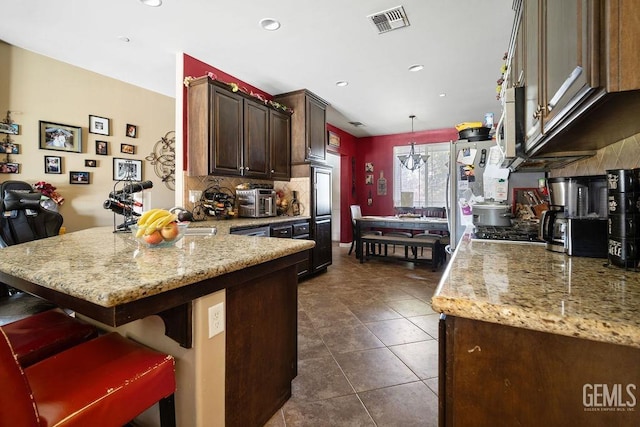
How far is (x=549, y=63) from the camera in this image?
988mm

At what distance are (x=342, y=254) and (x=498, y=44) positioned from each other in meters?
4.29

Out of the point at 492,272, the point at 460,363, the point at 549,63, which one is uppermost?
the point at 549,63

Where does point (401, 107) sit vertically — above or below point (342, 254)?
above

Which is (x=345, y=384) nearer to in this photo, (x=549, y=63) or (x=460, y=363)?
(x=460, y=363)

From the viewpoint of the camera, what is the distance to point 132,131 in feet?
14.4

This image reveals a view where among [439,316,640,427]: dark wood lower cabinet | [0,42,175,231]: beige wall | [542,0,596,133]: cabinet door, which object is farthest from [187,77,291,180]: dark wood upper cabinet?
[439,316,640,427]: dark wood lower cabinet

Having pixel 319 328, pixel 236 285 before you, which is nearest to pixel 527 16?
pixel 236 285

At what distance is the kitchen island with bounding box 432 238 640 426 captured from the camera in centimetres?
63

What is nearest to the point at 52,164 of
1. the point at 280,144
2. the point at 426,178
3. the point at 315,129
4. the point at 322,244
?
the point at 280,144

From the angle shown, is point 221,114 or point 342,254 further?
point 342,254

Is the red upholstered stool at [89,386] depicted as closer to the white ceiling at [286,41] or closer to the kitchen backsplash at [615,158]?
the kitchen backsplash at [615,158]

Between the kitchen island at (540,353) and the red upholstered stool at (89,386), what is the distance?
2.96 feet

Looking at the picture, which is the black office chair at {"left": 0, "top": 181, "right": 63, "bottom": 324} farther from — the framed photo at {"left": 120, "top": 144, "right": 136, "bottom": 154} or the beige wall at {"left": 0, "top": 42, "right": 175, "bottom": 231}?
the framed photo at {"left": 120, "top": 144, "right": 136, "bottom": 154}

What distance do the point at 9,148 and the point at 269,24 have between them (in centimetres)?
313
